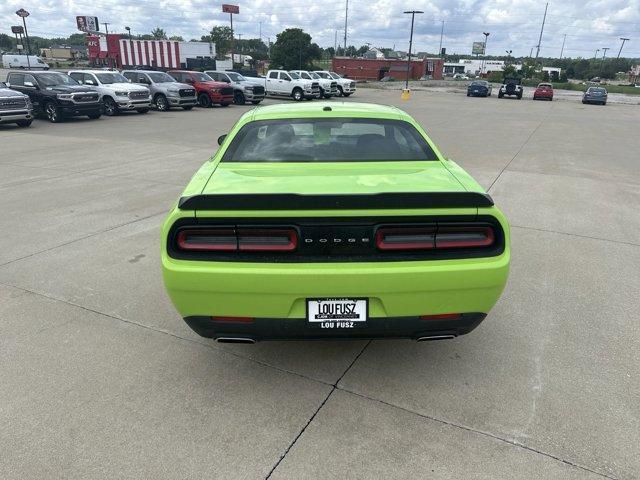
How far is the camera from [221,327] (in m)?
2.63

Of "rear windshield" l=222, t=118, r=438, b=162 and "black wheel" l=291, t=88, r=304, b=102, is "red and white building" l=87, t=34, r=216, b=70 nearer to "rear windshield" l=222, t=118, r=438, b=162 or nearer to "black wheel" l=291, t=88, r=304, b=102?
"black wheel" l=291, t=88, r=304, b=102

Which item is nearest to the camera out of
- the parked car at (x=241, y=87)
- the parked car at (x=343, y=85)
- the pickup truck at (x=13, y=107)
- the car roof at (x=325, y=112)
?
the car roof at (x=325, y=112)

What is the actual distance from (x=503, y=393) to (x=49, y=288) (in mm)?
3874

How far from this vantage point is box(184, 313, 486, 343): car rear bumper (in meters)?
2.57

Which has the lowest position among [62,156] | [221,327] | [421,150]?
[62,156]

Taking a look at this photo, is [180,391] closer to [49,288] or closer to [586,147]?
[49,288]

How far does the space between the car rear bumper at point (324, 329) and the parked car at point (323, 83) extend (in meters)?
27.5

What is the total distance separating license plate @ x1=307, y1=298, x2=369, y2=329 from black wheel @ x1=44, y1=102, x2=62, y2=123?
18.0m

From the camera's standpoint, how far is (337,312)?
253cm

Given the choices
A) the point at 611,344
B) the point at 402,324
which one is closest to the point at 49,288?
the point at 402,324

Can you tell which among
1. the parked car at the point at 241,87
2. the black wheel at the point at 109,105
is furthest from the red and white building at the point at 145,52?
the black wheel at the point at 109,105

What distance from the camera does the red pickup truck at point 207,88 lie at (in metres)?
23.7

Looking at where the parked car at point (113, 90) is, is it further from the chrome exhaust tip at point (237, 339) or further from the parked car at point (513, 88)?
the parked car at point (513, 88)

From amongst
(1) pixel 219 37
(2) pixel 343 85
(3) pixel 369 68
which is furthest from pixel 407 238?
(1) pixel 219 37
